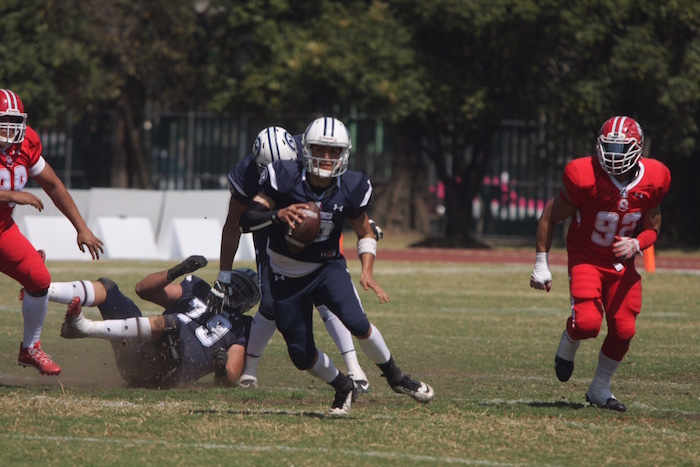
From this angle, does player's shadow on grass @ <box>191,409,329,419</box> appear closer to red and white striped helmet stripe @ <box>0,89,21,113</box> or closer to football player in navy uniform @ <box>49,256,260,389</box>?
football player in navy uniform @ <box>49,256,260,389</box>

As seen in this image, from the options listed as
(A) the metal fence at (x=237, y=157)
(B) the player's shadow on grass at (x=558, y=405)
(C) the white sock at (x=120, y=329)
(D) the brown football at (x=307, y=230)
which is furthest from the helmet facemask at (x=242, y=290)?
(A) the metal fence at (x=237, y=157)

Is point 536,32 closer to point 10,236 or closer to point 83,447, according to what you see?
point 10,236

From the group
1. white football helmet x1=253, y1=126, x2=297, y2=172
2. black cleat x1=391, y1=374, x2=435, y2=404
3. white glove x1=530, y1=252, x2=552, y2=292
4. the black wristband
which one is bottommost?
black cleat x1=391, y1=374, x2=435, y2=404

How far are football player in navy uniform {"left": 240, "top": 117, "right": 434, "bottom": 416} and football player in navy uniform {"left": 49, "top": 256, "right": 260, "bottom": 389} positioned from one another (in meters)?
1.31

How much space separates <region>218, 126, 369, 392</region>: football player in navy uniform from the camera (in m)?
7.49

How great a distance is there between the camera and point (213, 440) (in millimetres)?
5672

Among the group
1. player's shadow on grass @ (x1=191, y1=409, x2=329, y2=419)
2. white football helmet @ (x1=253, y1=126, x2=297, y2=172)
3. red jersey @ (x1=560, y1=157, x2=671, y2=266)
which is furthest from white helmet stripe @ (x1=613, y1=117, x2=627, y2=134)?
player's shadow on grass @ (x1=191, y1=409, x2=329, y2=419)

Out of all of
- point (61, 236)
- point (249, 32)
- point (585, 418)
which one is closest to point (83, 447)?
point (585, 418)

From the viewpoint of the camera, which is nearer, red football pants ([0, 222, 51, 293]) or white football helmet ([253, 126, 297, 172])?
red football pants ([0, 222, 51, 293])

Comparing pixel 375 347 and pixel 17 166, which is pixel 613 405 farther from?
pixel 17 166

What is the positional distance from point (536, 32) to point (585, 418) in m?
18.0

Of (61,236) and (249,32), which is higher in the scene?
(249,32)

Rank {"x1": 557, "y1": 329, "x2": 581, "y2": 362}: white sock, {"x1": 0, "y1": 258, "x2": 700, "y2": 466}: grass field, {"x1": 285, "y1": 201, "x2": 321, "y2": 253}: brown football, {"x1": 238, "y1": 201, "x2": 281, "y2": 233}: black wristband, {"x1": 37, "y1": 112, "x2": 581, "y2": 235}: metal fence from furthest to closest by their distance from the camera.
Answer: {"x1": 37, "y1": 112, "x2": 581, "y2": 235}: metal fence, {"x1": 557, "y1": 329, "x2": 581, "y2": 362}: white sock, {"x1": 238, "y1": 201, "x2": 281, "y2": 233}: black wristband, {"x1": 285, "y1": 201, "x2": 321, "y2": 253}: brown football, {"x1": 0, "y1": 258, "x2": 700, "y2": 466}: grass field

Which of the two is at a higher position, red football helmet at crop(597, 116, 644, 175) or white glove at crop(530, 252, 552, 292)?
red football helmet at crop(597, 116, 644, 175)
